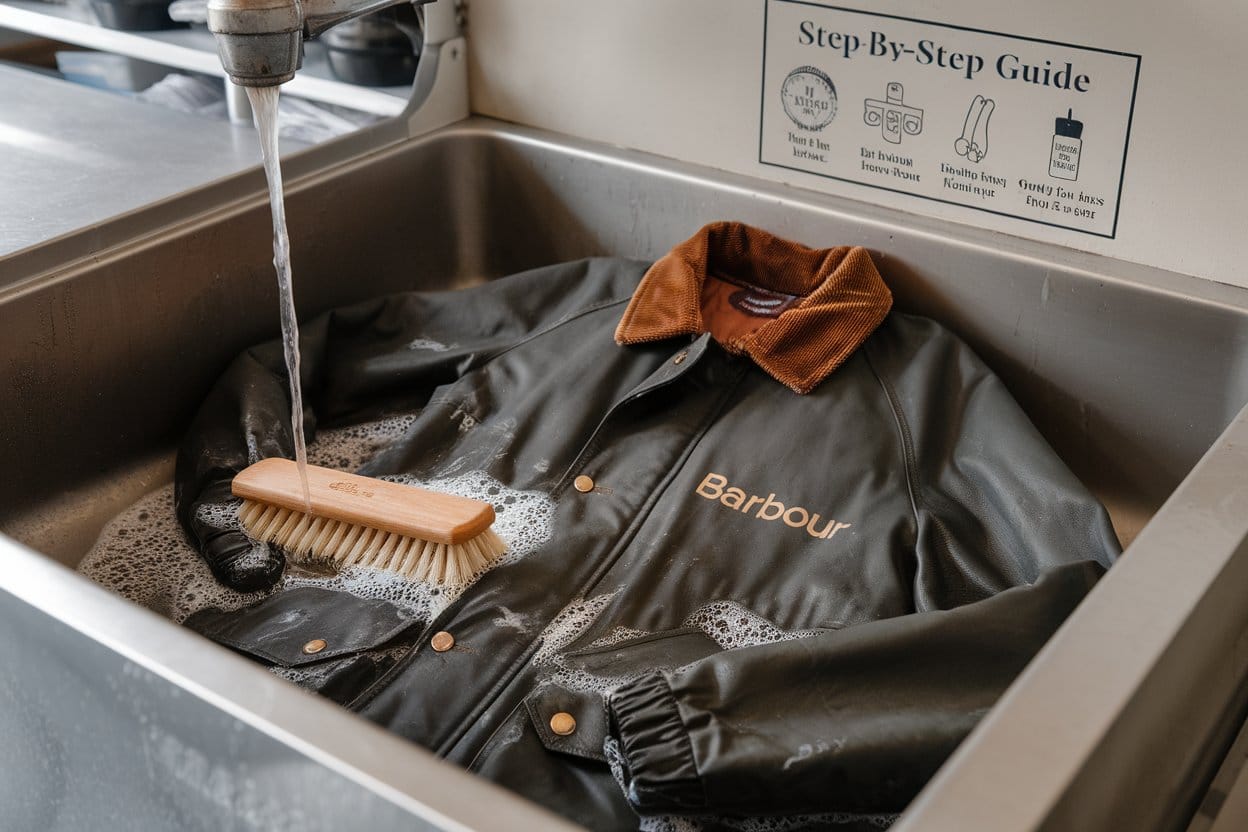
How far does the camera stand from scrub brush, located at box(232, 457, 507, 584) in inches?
37.9

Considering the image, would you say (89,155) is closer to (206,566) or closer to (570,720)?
(206,566)

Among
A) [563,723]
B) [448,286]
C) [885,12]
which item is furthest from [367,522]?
[885,12]

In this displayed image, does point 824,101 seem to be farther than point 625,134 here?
No

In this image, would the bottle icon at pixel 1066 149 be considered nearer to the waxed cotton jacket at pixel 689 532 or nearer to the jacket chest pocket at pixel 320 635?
the waxed cotton jacket at pixel 689 532

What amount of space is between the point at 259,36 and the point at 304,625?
434mm

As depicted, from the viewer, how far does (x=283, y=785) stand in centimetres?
56

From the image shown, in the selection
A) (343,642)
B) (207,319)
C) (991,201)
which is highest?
(991,201)

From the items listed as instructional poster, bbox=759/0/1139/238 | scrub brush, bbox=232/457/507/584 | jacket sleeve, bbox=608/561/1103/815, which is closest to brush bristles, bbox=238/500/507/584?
scrub brush, bbox=232/457/507/584

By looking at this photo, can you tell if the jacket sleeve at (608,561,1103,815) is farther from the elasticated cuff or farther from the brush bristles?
the brush bristles

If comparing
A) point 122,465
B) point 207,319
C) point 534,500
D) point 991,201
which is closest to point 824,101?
point 991,201

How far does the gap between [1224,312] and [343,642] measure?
74 centimetres

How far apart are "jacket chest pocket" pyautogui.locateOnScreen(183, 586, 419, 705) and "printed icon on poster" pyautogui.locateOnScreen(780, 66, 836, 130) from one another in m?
0.61

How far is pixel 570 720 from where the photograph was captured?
31.6 inches

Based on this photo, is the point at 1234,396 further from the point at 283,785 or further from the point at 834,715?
the point at 283,785
